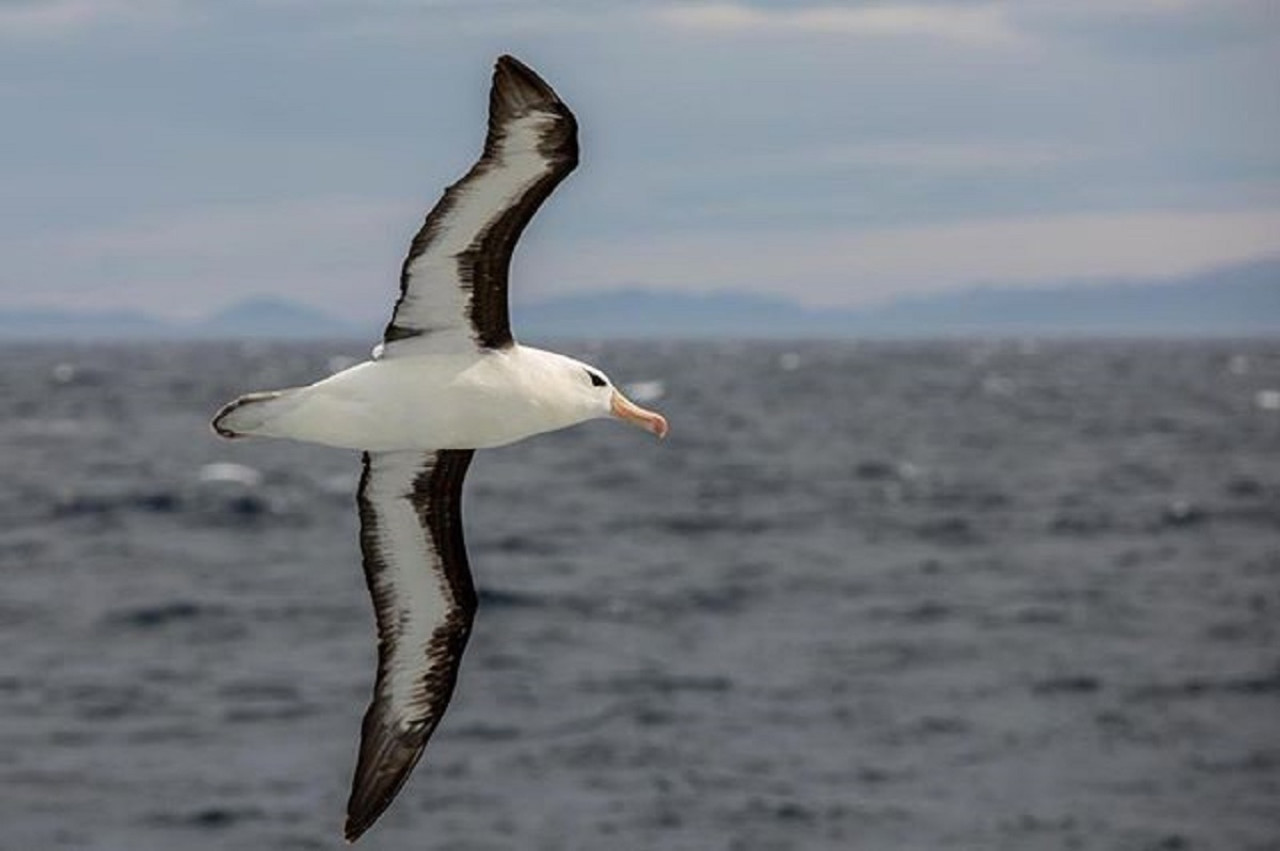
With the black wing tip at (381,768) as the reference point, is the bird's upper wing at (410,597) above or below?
above

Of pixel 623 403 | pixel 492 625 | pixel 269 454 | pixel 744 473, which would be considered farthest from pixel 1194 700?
pixel 269 454

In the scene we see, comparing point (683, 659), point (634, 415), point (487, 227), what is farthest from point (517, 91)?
point (683, 659)

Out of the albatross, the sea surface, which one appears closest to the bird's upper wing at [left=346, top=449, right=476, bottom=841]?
the albatross

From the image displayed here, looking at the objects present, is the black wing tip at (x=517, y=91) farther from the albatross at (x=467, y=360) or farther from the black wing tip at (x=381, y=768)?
the black wing tip at (x=381, y=768)

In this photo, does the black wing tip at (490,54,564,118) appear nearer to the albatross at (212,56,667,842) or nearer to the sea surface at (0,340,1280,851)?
the albatross at (212,56,667,842)

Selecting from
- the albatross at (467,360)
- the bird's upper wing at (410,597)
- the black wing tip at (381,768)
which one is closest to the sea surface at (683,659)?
the bird's upper wing at (410,597)

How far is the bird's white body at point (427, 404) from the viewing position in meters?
9.11

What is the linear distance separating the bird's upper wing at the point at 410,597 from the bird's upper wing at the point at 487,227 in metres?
1.34

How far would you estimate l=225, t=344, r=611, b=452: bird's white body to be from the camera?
911cm

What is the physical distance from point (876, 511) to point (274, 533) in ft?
39.2

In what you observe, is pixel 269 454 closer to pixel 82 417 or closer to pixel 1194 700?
pixel 82 417

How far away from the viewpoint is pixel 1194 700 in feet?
89.5

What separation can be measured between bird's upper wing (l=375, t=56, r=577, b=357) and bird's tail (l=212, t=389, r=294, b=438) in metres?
0.62

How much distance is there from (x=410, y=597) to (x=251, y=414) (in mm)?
2207
